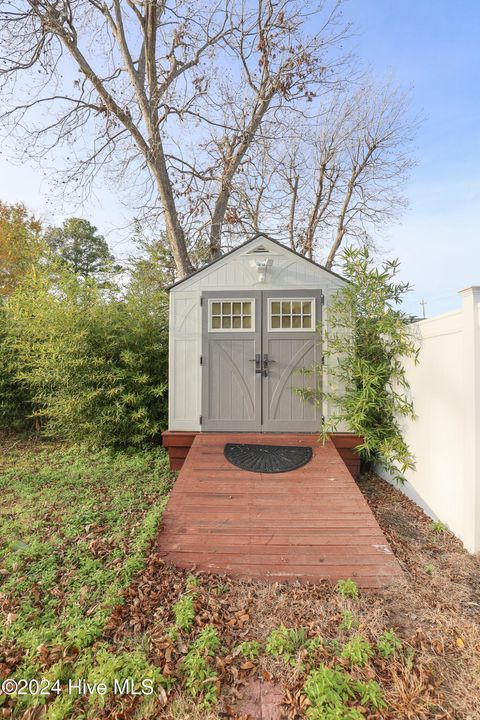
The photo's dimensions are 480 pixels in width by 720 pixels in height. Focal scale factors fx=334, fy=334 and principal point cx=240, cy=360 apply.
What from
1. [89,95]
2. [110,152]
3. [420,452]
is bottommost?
[420,452]

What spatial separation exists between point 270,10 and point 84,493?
30.0 ft

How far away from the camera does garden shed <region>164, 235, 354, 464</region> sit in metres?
4.41

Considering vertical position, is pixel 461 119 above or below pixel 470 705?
above

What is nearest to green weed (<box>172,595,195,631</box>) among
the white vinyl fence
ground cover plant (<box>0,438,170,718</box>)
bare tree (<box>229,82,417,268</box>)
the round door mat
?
ground cover plant (<box>0,438,170,718</box>)

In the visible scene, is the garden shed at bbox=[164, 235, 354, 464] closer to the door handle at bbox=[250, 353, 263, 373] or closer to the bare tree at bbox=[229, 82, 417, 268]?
the door handle at bbox=[250, 353, 263, 373]

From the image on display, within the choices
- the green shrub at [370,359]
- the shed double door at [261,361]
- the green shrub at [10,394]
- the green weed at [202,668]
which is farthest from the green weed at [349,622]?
the green shrub at [10,394]

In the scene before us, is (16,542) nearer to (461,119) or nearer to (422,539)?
(422,539)

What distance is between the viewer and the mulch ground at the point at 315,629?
4.48 feet

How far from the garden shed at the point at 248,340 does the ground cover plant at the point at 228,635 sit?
1897 mm

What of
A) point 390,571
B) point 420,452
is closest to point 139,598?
point 390,571

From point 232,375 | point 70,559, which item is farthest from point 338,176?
point 70,559

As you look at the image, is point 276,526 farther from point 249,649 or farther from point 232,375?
point 232,375

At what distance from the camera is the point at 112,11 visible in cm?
657

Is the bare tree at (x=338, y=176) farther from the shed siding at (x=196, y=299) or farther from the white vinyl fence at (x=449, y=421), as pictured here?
the white vinyl fence at (x=449, y=421)
